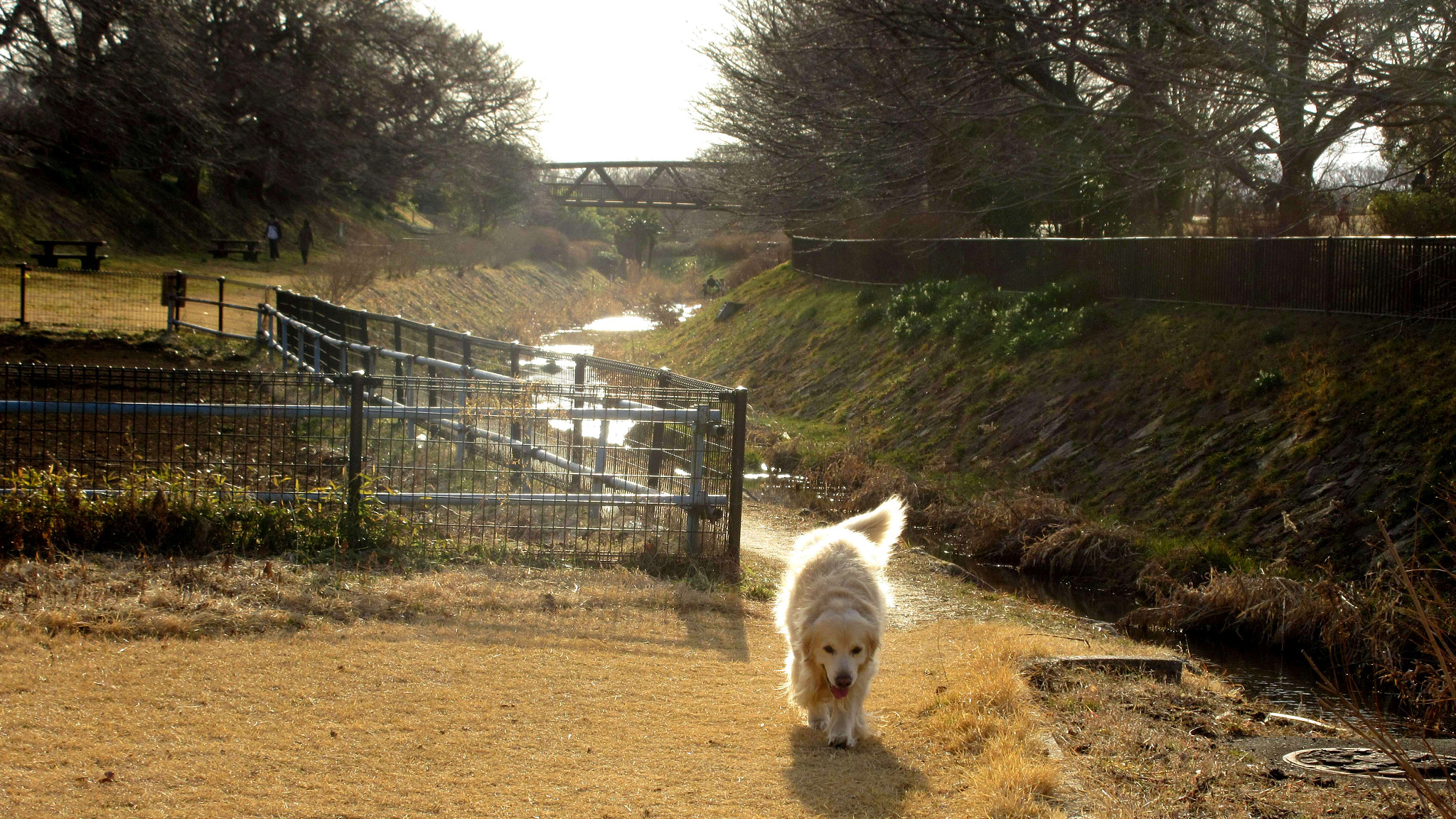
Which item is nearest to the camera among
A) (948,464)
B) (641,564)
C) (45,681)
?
(45,681)

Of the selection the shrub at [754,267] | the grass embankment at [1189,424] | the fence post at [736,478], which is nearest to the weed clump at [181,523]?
the fence post at [736,478]

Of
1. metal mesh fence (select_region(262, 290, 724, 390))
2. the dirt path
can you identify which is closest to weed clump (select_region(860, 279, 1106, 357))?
the dirt path

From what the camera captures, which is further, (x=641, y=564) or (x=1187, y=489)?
(x=1187, y=489)

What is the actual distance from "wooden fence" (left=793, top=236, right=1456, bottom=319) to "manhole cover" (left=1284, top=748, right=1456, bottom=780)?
970 cm

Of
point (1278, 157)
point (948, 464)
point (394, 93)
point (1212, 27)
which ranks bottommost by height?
point (948, 464)

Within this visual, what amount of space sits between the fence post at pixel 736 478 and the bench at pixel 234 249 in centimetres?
3681

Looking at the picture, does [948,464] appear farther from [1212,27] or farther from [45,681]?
[45,681]

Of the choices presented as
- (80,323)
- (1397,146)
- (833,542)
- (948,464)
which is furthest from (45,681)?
(80,323)

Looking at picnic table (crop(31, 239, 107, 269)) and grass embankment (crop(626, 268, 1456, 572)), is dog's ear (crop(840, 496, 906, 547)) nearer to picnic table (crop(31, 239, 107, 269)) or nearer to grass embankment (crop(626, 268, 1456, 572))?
grass embankment (crop(626, 268, 1456, 572))

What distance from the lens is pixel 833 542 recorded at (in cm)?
658

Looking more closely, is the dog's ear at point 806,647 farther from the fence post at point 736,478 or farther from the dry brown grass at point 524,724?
the fence post at point 736,478

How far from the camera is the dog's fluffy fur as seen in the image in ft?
19.1

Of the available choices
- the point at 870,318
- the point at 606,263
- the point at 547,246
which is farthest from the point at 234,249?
the point at 606,263

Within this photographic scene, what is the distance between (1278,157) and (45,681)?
1523 centimetres
